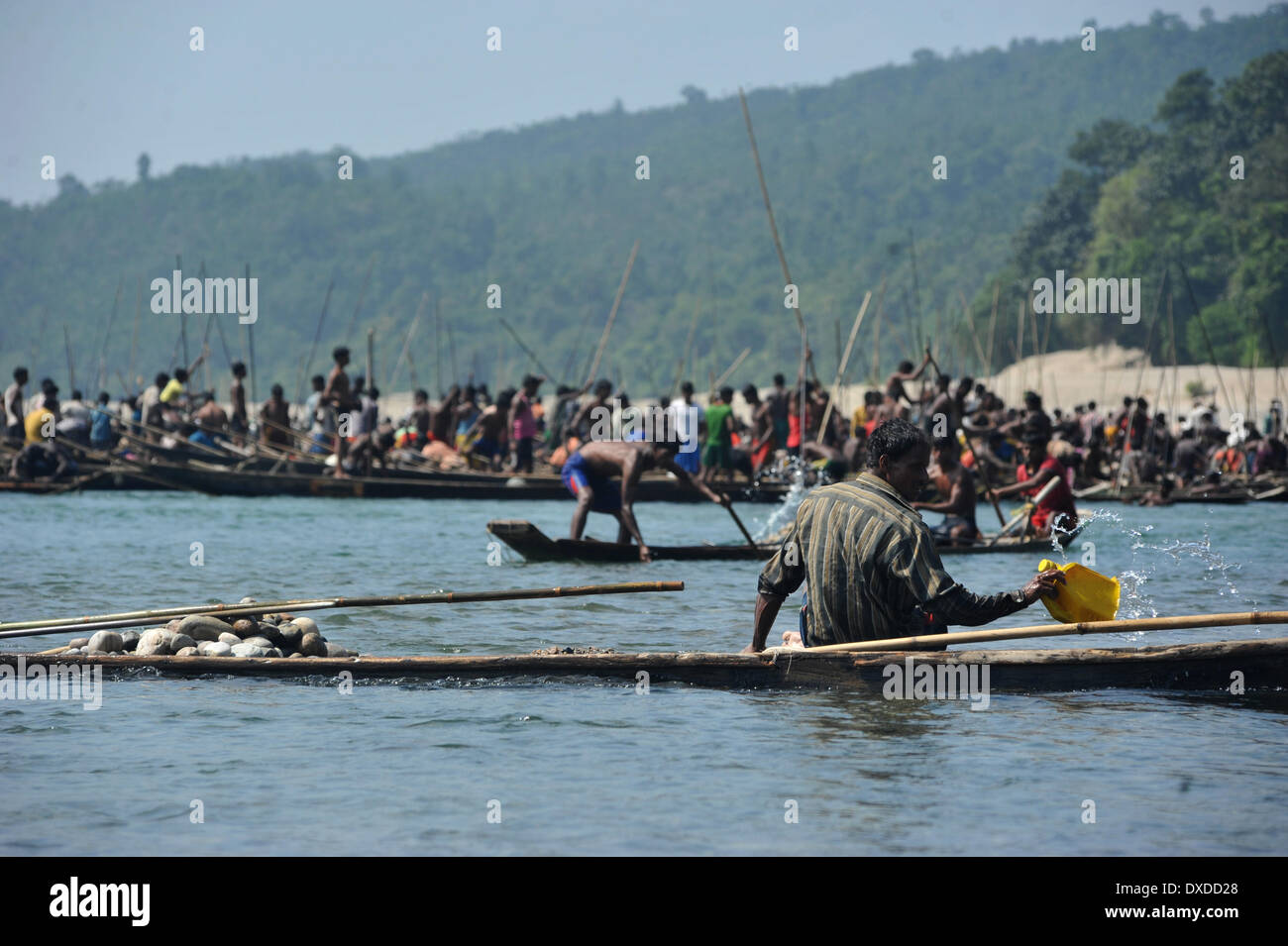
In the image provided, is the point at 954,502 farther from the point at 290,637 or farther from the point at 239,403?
the point at 239,403

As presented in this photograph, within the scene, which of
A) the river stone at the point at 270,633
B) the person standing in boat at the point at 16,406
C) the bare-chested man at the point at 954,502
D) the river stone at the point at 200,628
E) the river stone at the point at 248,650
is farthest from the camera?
the person standing in boat at the point at 16,406

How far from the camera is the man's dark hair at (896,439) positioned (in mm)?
5922

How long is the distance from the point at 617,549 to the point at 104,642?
515 centimetres

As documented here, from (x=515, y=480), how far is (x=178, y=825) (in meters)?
13.6

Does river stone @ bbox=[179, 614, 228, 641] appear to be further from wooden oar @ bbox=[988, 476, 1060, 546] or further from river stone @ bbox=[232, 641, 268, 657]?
wooden oar @ bbox=[988, 476, 1060, 546]

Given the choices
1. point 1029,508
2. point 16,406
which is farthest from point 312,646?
point 16,406

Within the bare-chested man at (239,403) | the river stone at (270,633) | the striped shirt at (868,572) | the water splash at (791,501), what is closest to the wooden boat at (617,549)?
the water splash at (791,501)

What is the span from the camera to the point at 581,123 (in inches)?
6196

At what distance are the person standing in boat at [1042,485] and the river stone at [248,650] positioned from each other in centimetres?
658

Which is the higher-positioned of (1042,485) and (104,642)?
(1042,485)

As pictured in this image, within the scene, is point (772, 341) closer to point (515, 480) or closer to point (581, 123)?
point (515, 480)

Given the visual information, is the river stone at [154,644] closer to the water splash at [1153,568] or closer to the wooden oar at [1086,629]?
the wooden oar at [1086,629]

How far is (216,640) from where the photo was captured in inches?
287
